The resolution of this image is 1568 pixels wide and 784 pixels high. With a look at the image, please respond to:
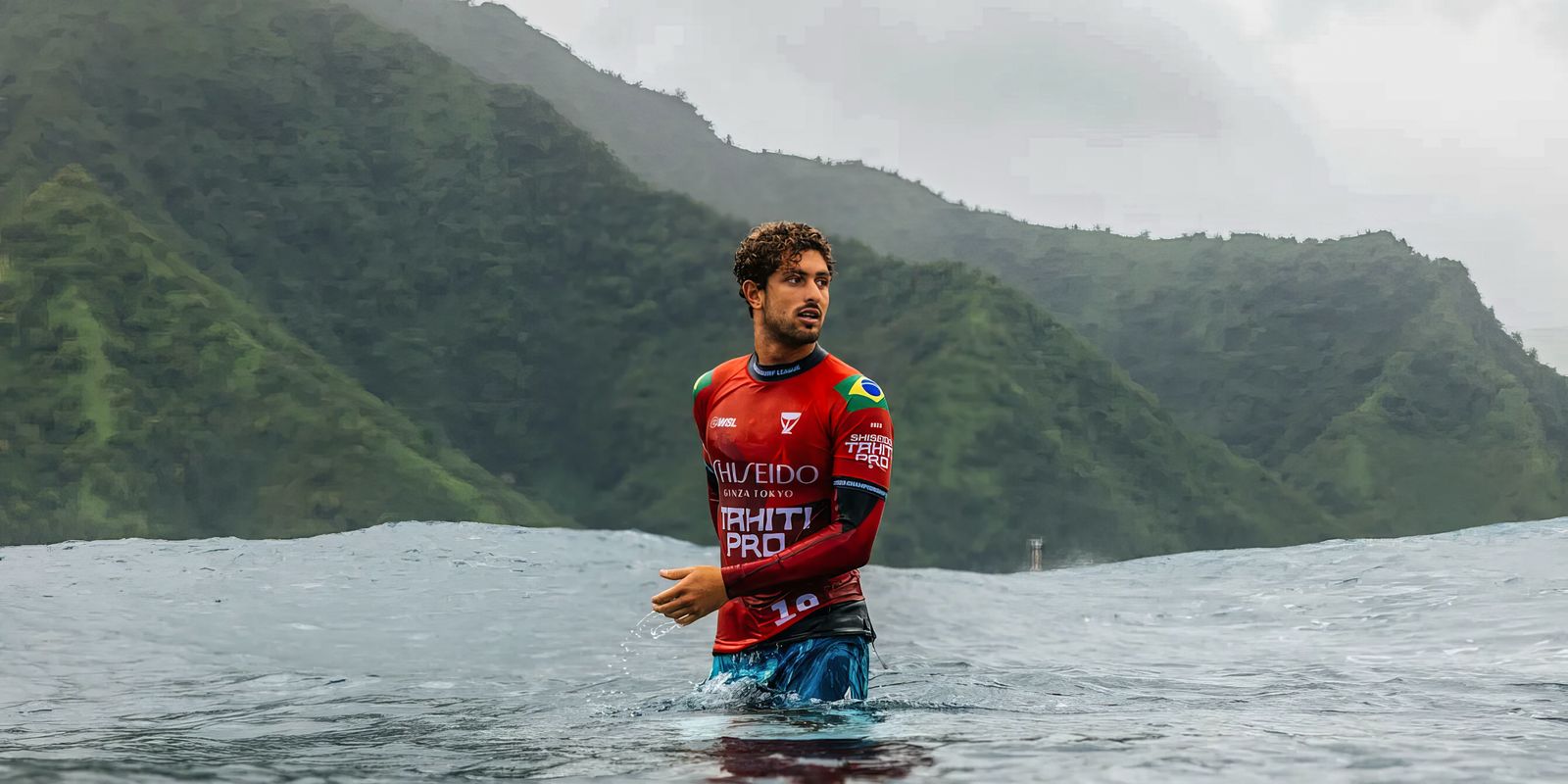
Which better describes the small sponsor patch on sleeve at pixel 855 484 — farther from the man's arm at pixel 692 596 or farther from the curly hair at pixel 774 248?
the curly hair at pixel 774 248

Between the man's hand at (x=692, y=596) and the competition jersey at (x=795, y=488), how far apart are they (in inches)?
2.7

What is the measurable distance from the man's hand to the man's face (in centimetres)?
104

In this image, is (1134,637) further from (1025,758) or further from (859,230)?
(859,230)

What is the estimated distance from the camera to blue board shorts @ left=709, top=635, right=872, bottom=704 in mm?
6258

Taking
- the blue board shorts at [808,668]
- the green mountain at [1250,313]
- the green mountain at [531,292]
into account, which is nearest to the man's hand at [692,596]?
the blue board shorts at [808,668]

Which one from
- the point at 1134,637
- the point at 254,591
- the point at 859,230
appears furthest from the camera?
the point at 859,230

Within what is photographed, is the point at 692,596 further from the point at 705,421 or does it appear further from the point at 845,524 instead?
the point at 705,421

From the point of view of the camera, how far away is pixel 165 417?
76188 mm

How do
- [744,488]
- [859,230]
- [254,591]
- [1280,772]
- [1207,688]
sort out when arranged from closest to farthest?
[1280,772]
[744,488]
[1207,688]
[254,591]
[859,230]

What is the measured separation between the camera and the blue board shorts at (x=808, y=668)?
6.26 metres

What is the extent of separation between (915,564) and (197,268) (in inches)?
1806

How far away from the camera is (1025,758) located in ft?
17.7

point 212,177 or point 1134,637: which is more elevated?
point 212,177

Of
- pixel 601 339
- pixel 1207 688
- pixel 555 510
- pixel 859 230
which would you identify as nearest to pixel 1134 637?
pixel 1207 688
